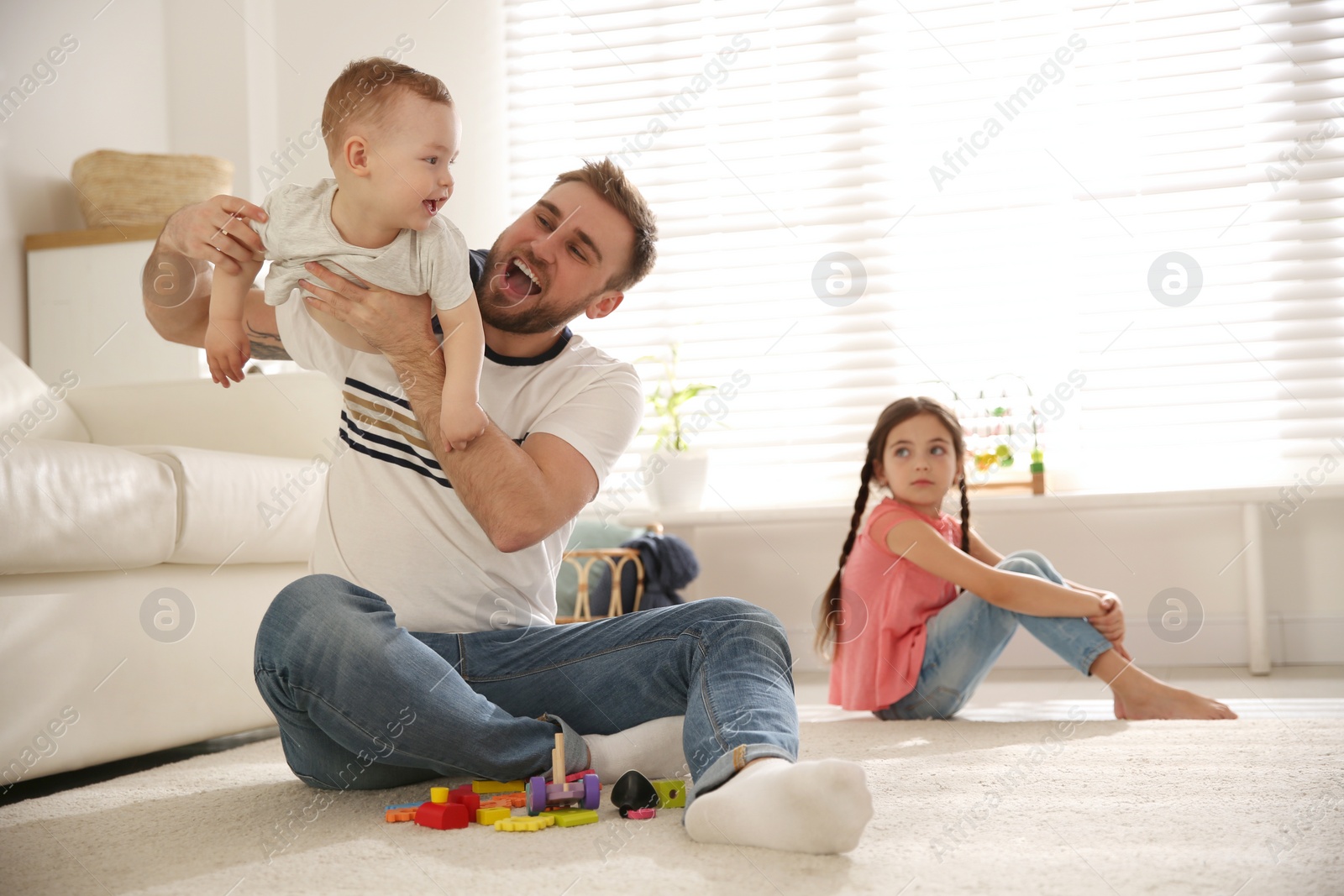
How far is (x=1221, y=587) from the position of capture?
2596 mm

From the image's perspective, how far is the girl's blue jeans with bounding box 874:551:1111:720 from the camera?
173 centimetres

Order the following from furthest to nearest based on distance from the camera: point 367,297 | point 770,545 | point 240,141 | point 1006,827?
point 240,141, point 770,545, point 367,297, point 1006,827

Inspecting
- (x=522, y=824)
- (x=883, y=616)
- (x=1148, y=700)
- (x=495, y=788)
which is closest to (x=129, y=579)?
(x=495, y=788)

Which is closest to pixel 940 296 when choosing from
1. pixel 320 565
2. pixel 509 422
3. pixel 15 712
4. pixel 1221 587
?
pixel 1221 587

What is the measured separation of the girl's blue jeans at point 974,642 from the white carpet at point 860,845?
36 cm

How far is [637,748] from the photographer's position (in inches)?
44.7

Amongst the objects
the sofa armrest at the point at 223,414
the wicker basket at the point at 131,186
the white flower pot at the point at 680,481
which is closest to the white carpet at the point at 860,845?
the sofa armrest at the point at 223,414

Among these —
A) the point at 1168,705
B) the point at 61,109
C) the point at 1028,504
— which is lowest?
the point at 1168,705

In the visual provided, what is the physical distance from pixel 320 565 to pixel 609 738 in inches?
14.7

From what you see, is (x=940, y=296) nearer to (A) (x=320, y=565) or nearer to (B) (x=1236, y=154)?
(B) (x=1236, y=154)

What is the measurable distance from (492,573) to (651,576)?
141 centimetres

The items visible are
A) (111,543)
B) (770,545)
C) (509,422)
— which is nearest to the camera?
(509,422)

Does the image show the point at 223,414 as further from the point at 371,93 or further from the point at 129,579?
the point at 371,93

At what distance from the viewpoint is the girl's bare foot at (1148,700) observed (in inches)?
65.4
